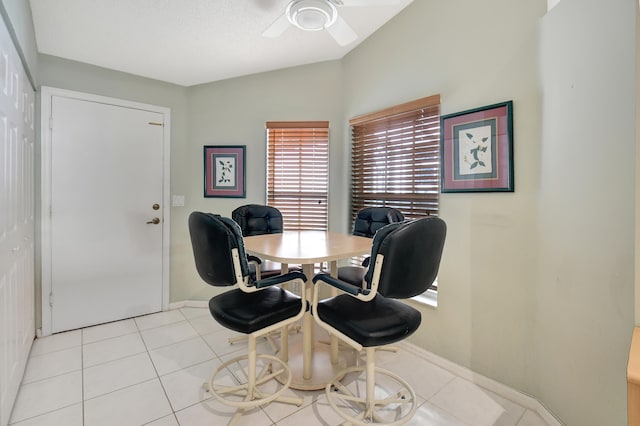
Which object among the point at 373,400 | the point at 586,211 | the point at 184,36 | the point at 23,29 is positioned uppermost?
the point at 184,36

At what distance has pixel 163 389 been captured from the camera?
1.81 m

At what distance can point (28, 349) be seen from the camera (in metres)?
2.13

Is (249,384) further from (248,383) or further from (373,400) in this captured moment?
(373,400)

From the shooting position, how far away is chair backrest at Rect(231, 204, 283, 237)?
2627 millimetres

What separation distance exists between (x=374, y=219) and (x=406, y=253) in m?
1.17

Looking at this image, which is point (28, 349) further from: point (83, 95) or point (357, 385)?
point (357, 385)

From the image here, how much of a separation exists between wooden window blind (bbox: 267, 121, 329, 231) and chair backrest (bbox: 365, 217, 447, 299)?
5.78 feet

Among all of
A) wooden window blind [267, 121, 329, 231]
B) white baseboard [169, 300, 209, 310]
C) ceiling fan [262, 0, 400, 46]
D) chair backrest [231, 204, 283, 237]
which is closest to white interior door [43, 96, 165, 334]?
white baseboard [169, 300, 209, 310]

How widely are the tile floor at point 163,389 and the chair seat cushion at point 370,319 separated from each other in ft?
1.98

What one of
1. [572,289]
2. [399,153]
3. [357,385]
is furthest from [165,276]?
[572,289]

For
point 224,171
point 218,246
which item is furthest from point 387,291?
point 224,171

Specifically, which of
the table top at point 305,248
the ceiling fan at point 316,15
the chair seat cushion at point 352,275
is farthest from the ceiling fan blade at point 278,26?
the chair seat cushion at point 352,275

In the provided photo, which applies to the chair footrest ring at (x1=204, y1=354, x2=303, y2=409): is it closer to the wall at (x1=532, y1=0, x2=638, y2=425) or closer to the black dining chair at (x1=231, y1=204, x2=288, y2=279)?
the black dining chair at (x1=231, y1=204, x2=288, y2=279)

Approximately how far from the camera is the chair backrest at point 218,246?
1.38 m
